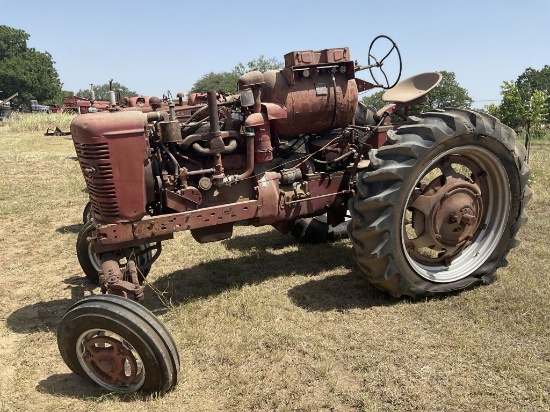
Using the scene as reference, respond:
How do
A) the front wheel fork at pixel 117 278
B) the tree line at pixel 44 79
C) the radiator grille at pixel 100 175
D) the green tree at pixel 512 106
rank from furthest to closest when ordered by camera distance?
the tree line at pixel 44 79
the green tree at pixel 512 106
the radiator grille at pixel 100 175
the front wheel fork at pixel 117 278

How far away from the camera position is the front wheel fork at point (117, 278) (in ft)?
10.4

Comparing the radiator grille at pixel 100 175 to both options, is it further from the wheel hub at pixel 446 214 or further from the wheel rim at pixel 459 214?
the wheel hub at pixel 446 214

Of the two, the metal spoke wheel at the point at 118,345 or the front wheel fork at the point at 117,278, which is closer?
the metal spoke wheel at the point at 118,345

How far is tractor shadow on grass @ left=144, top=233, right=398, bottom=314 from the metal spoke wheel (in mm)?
1059

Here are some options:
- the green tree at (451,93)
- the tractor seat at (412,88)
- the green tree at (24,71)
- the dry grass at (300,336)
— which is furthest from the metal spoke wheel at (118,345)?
the green tree at (24,71)

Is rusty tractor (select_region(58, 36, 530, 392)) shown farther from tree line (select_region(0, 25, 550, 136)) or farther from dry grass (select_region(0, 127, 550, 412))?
tree line (select_region(0, 25, 550, 136))

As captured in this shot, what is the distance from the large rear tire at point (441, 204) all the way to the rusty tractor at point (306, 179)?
11mm

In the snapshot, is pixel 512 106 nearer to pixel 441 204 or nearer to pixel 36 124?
pixel 441 204

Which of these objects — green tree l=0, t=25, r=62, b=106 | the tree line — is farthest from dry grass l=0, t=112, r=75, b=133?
green tree l=0, t=25, r=62, b=106

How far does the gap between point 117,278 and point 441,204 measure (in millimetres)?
2735

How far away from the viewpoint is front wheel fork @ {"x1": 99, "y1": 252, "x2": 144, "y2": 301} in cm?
317

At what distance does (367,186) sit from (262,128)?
105 centimetres

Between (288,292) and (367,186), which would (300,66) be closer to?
(367,186)

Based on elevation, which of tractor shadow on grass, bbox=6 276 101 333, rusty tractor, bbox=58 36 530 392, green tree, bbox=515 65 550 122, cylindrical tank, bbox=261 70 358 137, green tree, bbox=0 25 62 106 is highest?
green tree, bbox=0 25 62 106
